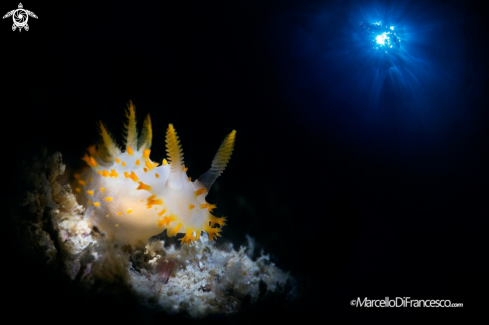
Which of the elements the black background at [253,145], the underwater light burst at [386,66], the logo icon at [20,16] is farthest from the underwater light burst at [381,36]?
the logo icon at [20,16]

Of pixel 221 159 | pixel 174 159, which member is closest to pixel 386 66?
pixel 221 159

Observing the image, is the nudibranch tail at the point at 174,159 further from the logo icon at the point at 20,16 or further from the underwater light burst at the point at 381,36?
the underwater light burst at the point at 381,36

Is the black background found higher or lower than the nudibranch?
higher

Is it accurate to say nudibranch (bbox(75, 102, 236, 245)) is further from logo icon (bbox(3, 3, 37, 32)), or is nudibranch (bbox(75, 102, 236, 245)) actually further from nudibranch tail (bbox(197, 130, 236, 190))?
logo icon (bbox(3, 3, 37, 32))

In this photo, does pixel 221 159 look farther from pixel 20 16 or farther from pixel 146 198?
pixel 20 16

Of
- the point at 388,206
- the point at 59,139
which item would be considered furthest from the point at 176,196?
the point at 388,206

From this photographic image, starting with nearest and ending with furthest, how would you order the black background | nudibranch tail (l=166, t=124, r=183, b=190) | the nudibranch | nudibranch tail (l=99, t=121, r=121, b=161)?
nudibranch tail (l=166, t=124, r=183, b=190) → the nudibranch → the black background → nudibranch tail (l=99, t=121, r=121, b=161)

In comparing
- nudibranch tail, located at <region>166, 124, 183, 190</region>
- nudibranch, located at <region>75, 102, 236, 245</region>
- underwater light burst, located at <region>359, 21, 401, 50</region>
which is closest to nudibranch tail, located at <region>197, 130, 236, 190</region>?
nudibranch, located at <region>75, 102, 236, 245</region>
